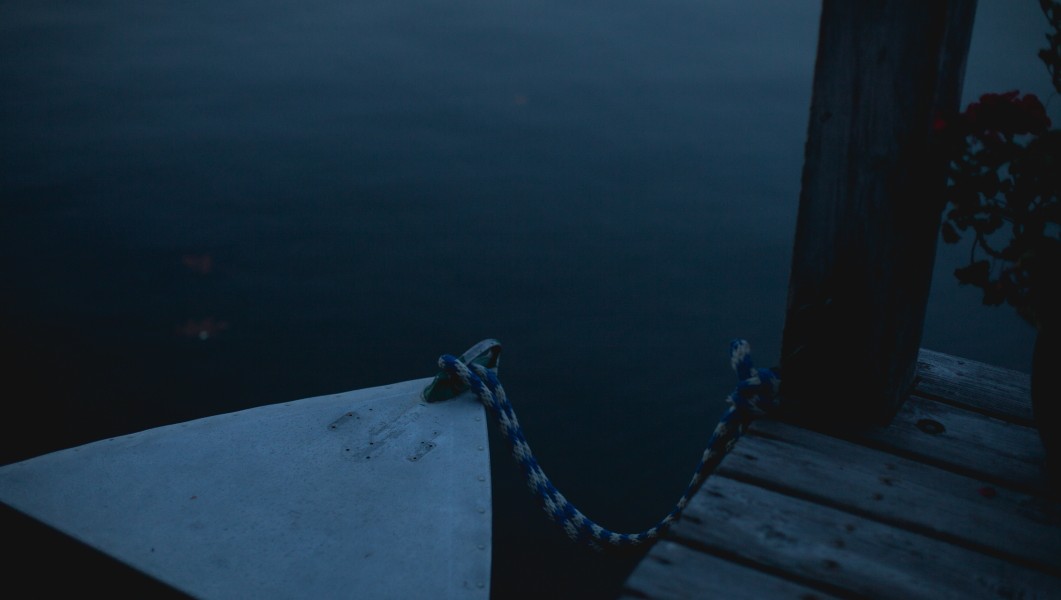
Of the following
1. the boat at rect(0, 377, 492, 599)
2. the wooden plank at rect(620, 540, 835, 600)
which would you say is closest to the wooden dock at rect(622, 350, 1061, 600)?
the wooden plank at rect(620, 540, 835, 600)

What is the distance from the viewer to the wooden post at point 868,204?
1.52 metres

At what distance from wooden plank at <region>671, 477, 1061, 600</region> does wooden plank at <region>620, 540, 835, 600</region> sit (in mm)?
33

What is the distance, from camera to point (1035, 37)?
6.34m

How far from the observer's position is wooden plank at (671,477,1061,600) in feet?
4.58

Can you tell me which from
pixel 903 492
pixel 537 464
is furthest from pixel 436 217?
pixel 903 492

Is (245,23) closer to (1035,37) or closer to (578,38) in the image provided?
(578,38)

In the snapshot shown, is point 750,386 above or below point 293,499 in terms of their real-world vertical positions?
above

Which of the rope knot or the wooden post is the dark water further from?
the wooden post

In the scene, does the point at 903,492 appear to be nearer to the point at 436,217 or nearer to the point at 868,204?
the point at 868,204

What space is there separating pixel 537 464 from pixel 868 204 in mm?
969

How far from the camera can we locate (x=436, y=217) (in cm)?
480

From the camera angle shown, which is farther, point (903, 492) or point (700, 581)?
point (903, 492)

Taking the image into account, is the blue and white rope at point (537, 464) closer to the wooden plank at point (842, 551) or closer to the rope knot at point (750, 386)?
the rope knot at point (750, 386)

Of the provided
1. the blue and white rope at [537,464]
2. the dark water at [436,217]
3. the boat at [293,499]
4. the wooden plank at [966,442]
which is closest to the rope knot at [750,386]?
the blue and white rope at [537,464]
